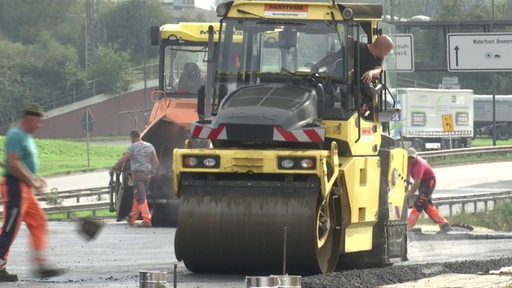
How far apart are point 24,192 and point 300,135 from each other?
2724 millimetres

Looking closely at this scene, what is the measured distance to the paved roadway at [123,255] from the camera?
13703mm

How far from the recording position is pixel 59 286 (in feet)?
42.8

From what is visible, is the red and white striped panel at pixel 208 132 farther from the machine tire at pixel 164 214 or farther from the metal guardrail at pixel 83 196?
the metal guardrail at pixel 83 196

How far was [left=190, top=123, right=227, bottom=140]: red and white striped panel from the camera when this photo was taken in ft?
47.2

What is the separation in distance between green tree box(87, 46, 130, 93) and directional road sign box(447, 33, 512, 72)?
47284mm

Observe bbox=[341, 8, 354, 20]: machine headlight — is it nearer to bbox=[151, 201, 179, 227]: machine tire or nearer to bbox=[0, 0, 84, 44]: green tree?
bbox=[151, 201, 179, 227]: machine tire

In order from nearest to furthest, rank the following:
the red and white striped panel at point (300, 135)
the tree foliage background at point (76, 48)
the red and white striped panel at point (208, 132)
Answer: the red and white striped panel at point (300, 135)
the red and white striped panel at point (208, 132)
the tree foliage background at point (76, 48)

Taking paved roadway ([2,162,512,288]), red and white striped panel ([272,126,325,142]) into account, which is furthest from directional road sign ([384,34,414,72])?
red and white striped panel ([272,126,325,142])

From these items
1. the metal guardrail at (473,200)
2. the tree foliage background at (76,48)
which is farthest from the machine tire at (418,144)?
the metal guardrail at (473,200)

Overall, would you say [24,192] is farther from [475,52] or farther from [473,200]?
[475,52]

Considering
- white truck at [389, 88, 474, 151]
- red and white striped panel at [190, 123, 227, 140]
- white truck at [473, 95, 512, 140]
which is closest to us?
red and white striped panel at [190, 123, 227, 140]

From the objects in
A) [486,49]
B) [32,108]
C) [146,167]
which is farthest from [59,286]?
[486,49]

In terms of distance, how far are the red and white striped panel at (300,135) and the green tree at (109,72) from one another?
68434 millimetres

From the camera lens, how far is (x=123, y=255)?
17.7m
